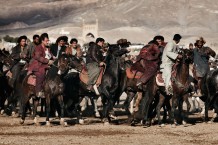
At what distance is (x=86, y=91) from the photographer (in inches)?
1027

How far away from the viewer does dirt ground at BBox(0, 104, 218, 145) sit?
19.7 meters

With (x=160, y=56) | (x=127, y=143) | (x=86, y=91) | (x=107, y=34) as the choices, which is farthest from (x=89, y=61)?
(x=107, y=34)

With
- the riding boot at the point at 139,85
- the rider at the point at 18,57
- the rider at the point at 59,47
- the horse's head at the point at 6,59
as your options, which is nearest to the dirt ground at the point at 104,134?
the riding boot at the point at 139,85

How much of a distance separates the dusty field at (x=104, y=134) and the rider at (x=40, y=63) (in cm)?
130

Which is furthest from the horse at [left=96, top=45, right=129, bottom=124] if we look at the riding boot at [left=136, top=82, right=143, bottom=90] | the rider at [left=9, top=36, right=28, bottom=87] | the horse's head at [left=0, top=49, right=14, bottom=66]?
the horse's head at [left=0, top=49, right=14, bottom=66]

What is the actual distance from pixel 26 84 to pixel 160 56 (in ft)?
14.5

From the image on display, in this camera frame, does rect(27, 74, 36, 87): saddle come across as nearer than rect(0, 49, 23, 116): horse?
Yes

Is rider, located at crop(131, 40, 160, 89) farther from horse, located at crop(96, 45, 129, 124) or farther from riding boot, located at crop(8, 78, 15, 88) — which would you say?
riding boot, located at crop(8, 78, 15, 88)

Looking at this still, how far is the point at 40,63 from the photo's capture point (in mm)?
24656

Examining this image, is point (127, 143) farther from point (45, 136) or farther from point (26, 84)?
point (26, 84)

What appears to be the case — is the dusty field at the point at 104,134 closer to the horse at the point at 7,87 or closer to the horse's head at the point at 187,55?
the horse's head at the point at 187,55

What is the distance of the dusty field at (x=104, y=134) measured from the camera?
19.8m

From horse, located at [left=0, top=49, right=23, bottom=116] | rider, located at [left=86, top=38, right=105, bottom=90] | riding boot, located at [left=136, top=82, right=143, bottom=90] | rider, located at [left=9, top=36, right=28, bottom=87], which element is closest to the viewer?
riding boot, located at [left=136, top=82, right=143, bottom=90]

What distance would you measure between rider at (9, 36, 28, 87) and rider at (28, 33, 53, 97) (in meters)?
2.59
